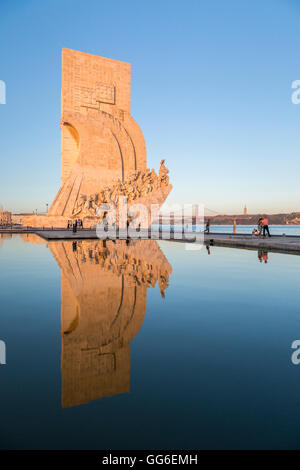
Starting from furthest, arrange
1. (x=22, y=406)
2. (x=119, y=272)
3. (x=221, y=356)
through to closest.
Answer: (x=119, y=272), (x=221, y=356), (x=22, y=406)

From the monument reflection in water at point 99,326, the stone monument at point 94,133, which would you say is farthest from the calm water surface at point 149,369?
the stone monument at point 94,133

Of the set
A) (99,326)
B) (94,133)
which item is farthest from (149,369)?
(94,133)

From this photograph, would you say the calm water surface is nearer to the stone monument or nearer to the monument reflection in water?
the monument reflection in water

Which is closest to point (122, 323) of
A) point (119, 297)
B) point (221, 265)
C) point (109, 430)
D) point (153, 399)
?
point (119, 297)

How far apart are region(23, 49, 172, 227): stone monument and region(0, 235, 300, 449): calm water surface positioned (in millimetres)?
23366

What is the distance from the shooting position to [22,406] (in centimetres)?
145

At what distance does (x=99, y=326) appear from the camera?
2551mm

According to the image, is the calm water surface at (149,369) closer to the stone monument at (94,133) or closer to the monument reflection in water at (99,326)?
the monument reflection in water at (99,326)

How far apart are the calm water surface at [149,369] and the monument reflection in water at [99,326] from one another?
0.4 inches

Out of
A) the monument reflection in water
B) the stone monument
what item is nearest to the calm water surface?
the monument reflection in water

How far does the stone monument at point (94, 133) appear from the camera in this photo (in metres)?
28.6

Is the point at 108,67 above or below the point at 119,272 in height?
above

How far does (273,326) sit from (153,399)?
1517 mm
